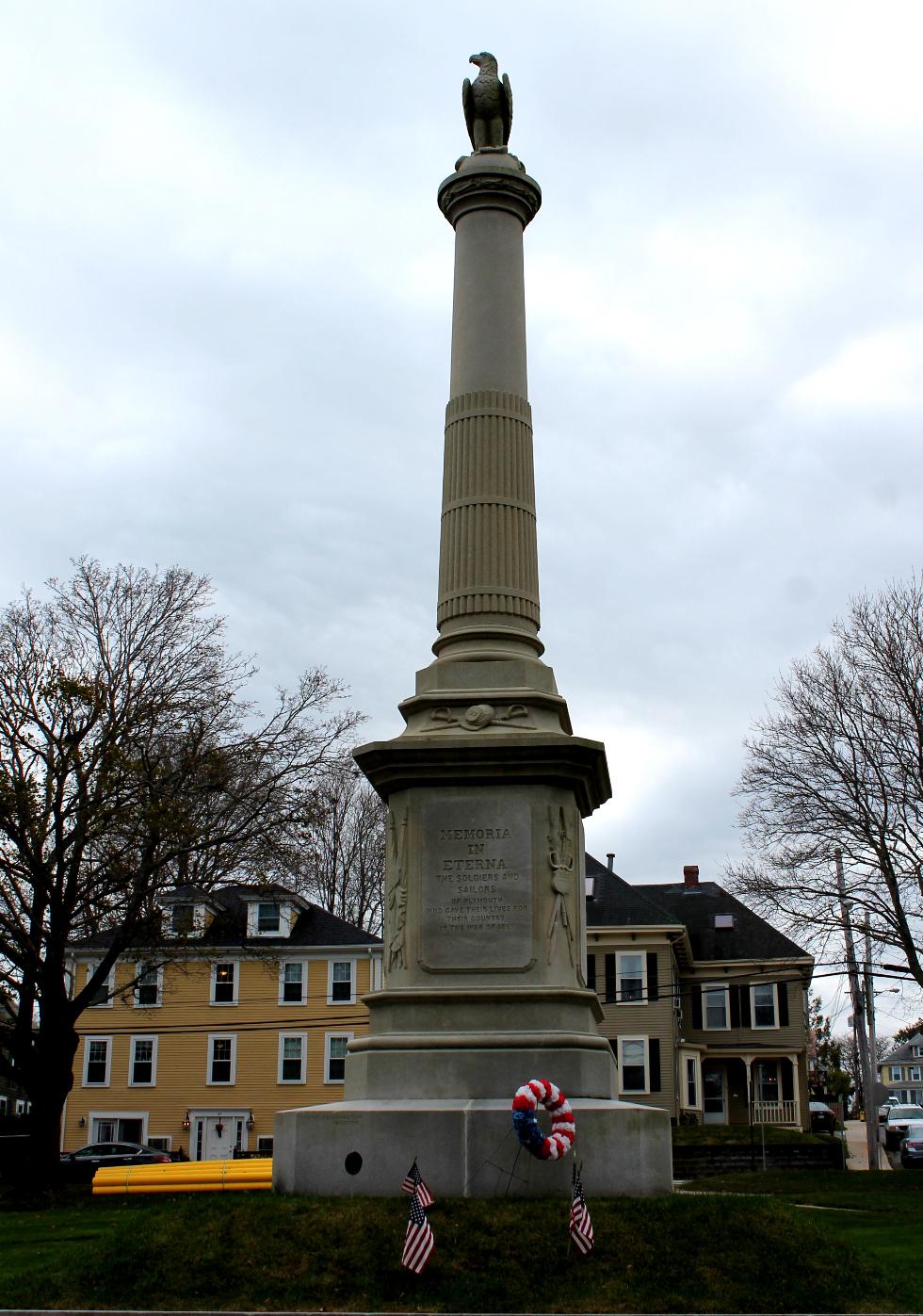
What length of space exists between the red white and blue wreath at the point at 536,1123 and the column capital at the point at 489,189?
414 inches

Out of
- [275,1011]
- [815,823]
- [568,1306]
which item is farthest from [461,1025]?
[275,1011]

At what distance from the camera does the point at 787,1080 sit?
170ft

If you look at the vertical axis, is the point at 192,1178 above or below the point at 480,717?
below

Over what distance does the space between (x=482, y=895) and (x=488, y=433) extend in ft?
17.6

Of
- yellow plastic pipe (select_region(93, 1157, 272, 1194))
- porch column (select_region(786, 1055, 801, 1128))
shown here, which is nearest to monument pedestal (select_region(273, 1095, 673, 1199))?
yellow plastic pipe (select_region(93, 1157, 272, 1194))

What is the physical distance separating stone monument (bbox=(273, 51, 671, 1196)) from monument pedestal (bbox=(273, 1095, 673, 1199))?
0.05 ft

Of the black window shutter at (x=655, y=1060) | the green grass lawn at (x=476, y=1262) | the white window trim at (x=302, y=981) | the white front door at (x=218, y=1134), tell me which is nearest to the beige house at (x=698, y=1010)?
the black window shutter at (x=655, y=1060)

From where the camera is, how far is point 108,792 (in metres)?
28.6

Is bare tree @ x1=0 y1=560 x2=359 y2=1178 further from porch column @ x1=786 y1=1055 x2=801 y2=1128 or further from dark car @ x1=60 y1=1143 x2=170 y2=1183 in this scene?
porch column @ x1=786 y1=1055 x2=801 y2=1128

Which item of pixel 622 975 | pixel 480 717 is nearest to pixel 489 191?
pixel 480 717

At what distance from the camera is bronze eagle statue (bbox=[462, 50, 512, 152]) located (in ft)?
58.2

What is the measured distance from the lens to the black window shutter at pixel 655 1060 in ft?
Answer: 157

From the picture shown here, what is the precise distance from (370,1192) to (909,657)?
21802 mm

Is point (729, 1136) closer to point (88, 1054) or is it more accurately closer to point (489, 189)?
point (88, 1054)
